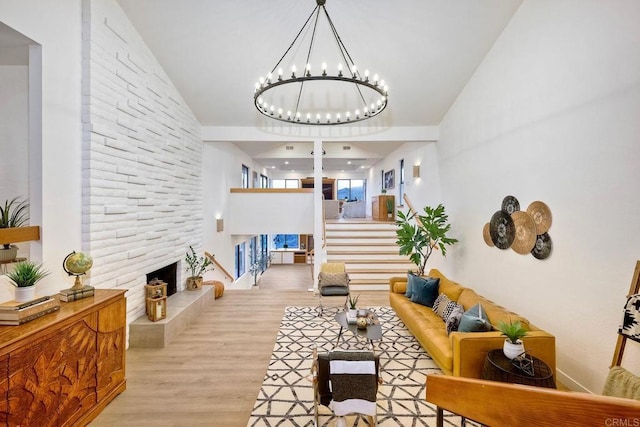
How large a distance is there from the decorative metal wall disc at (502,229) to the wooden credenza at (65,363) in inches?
192

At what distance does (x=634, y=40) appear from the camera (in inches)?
98.1

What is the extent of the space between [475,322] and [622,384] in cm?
116

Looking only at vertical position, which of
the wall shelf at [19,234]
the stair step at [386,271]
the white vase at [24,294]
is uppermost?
the wall shelf at [19,234]

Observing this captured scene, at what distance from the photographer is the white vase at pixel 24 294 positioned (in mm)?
2374

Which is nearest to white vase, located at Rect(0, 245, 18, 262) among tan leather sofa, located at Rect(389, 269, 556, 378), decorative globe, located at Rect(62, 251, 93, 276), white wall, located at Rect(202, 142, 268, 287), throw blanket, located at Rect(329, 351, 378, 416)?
decorative globe, located at Rect(62, 251, 93, 276)

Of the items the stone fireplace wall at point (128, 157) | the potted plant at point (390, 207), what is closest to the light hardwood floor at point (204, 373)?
the stone fireplace wall at point (128, 157)

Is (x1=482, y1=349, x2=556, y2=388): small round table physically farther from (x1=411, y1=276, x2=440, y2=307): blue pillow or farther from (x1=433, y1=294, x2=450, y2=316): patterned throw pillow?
(x1=411, y1=276, x2=440, y2=307): blue pillow

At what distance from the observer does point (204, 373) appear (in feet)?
11.3

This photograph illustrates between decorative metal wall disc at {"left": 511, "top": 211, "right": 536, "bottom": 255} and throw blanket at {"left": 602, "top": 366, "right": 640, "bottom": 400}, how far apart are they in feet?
5.37

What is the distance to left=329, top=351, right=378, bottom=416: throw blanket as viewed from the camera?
231 cm

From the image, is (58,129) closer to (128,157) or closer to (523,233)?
(128,157)

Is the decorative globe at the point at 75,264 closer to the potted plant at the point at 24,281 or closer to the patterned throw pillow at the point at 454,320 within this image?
the potted plant at the point at 24,281

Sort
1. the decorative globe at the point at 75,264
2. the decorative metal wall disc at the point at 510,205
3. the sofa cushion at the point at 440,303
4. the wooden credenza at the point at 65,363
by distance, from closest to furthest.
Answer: the wooden credenza at the point at 65,363 < the decorative globe at the point at 75,264 < the decorative metal wall disc at the point at 510,205 < the sofa cushion at the point at 440,303

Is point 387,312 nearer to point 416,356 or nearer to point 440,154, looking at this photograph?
point 416,356
